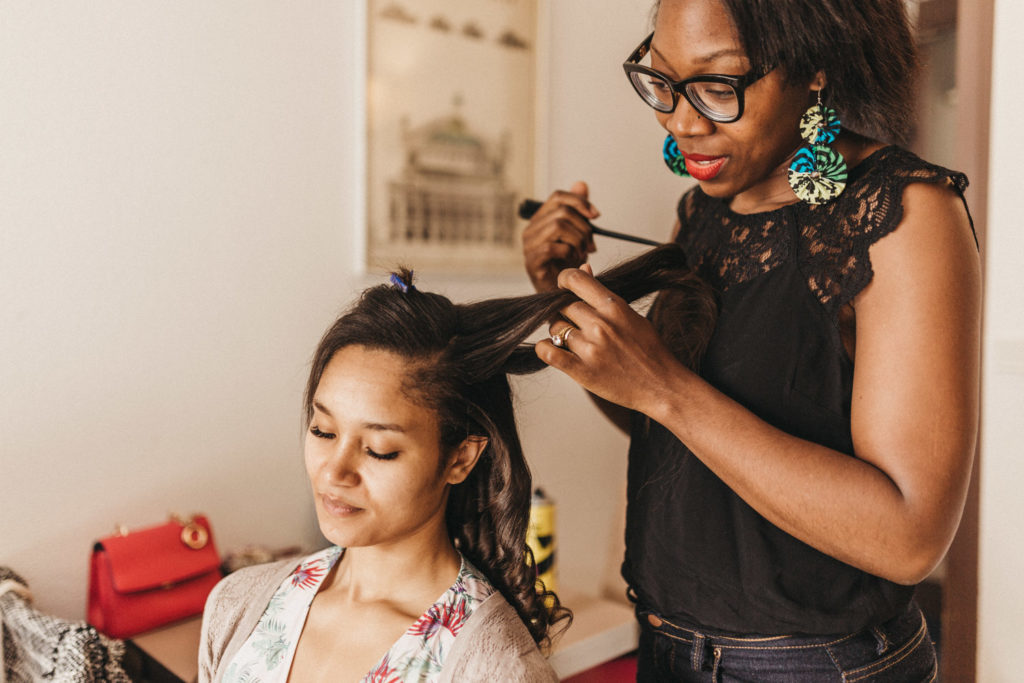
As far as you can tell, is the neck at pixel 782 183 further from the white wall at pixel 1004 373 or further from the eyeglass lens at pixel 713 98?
the white wall at pixel 1004 373

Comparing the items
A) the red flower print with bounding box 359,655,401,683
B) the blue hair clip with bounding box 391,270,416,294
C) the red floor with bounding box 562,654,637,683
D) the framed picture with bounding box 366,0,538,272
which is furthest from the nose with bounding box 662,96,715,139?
the red floor with bounding box 562,654,637,683

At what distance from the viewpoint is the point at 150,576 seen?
140cm

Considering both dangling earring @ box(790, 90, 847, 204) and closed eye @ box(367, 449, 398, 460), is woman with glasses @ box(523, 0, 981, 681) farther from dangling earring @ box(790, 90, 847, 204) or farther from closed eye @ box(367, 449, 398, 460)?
closed eye @ box(367, 449, 398, 460)

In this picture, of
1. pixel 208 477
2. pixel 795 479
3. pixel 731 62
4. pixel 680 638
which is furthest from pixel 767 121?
pixel 208 477

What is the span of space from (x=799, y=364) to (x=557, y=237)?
45 centimetres

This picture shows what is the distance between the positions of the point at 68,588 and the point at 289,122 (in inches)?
40.2

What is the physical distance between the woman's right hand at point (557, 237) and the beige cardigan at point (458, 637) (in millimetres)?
498

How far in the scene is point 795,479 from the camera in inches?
31.7

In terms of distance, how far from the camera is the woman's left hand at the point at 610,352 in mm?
810

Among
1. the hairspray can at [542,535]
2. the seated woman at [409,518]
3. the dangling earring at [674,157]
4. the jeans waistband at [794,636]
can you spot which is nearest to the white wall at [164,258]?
the hairspray can at [542,535]

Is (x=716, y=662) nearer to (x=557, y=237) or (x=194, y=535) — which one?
(x=557, y=237)

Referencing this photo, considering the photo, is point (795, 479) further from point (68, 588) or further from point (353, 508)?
point (68, 588)

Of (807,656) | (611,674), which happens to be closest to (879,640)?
(807,656)

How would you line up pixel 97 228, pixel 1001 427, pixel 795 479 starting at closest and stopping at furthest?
Result: pixel 795 479 < pixel 97 228 < pixel 1001 427
